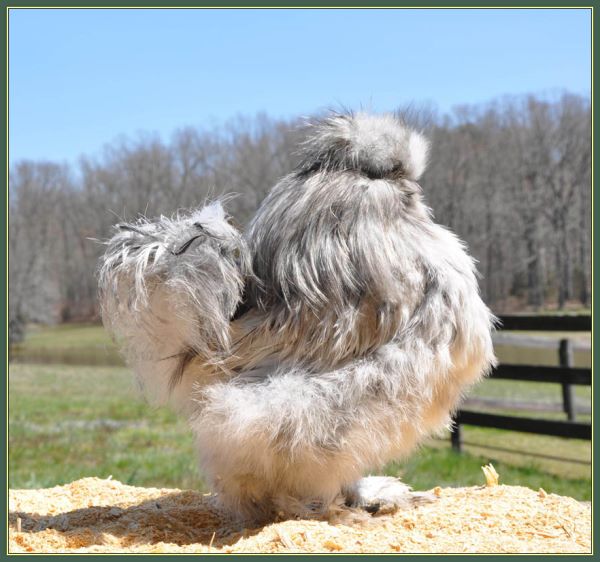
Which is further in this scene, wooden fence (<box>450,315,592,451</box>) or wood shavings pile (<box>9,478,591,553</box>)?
wooden fence (<box>450,315,592,451</box>)

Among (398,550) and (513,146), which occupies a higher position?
(513,146)

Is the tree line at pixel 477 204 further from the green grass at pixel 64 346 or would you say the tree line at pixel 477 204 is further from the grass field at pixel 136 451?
the grass field at pixel 136 451

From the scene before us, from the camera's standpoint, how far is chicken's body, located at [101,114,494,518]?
121 inches

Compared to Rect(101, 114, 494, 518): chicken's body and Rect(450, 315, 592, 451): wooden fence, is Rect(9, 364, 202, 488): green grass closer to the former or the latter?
Rect(101, 114, 494, 518): chicken's body

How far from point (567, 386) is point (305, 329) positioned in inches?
285

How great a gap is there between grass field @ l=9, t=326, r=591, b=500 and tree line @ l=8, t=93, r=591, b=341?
12879mm

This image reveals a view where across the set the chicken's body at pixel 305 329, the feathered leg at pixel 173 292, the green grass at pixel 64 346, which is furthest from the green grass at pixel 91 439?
the green grass at pixel 64 346

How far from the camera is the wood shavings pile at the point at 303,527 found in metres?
3.00

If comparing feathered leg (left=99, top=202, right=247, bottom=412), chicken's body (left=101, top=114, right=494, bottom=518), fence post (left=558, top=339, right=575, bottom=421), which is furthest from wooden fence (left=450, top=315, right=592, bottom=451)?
feathered leg (left=99, top=202, right=247, bottom=412)

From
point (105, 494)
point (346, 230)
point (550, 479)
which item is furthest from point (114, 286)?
point (550, 479)

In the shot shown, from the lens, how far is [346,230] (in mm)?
3191

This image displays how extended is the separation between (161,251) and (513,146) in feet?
95.9

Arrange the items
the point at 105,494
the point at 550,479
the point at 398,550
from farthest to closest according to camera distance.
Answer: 1. the point at 550,479
2. the point at 105,494
3. the point at 398,550

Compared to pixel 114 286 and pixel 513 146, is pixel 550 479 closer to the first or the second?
pixel 114 286
